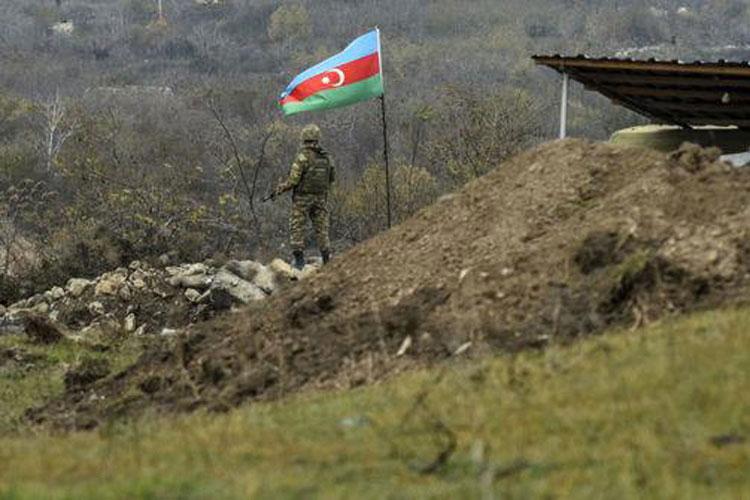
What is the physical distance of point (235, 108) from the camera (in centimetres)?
6272

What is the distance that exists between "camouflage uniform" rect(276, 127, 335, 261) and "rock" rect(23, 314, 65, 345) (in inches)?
142

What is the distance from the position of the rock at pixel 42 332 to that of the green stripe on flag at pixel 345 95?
4373mm

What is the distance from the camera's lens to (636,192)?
12172 millimetres

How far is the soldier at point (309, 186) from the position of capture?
1906 cm

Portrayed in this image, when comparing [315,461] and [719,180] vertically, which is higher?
[719,180]

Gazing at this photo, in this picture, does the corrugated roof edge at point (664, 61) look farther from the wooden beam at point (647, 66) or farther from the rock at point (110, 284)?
the rock at point (110, 284)

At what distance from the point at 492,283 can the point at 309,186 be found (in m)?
A: 8.04

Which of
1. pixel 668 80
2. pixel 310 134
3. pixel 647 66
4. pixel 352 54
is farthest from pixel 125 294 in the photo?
pixel 668 80

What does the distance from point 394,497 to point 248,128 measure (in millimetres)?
51286

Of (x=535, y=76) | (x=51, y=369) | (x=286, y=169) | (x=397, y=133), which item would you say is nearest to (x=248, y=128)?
(x=397, y=133)

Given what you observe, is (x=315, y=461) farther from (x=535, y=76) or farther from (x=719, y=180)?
(x=535, y=76)

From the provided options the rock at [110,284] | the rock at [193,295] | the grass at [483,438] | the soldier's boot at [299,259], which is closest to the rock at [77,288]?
the rock at [110,284]

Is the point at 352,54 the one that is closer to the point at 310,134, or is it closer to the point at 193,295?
the point at 310,134

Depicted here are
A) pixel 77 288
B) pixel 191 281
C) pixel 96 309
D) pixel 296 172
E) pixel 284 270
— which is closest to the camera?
pixel 296 172
